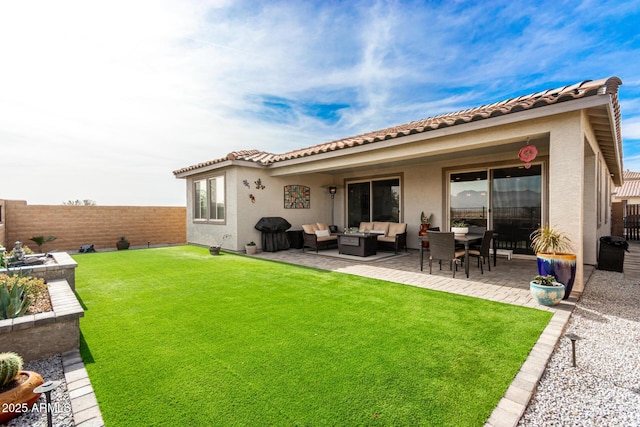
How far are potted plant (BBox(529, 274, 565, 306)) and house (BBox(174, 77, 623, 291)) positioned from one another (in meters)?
0.79

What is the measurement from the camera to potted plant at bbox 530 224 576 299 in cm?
441

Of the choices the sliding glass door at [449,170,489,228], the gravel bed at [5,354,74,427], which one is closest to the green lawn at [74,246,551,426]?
the gravel bed at [5,354,74,427]

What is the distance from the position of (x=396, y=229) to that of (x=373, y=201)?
191cm

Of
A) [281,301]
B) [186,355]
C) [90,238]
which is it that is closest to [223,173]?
[90,238]

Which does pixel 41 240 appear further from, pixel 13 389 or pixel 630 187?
pixel 630 187

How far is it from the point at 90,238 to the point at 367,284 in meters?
12.1

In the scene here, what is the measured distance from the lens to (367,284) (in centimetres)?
552

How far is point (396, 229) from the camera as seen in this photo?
9844 mm

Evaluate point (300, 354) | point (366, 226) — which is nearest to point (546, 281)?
point (300, 354)

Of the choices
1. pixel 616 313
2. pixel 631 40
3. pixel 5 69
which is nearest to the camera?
pixel 616 313

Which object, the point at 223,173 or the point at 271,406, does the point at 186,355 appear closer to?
the point at 271,406

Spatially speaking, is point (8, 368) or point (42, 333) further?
point (42, 333)

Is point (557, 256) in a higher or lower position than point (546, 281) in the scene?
higher

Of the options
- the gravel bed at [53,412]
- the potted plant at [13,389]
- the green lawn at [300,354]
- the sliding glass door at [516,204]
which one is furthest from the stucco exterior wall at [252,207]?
the potted plant at [13,389]
